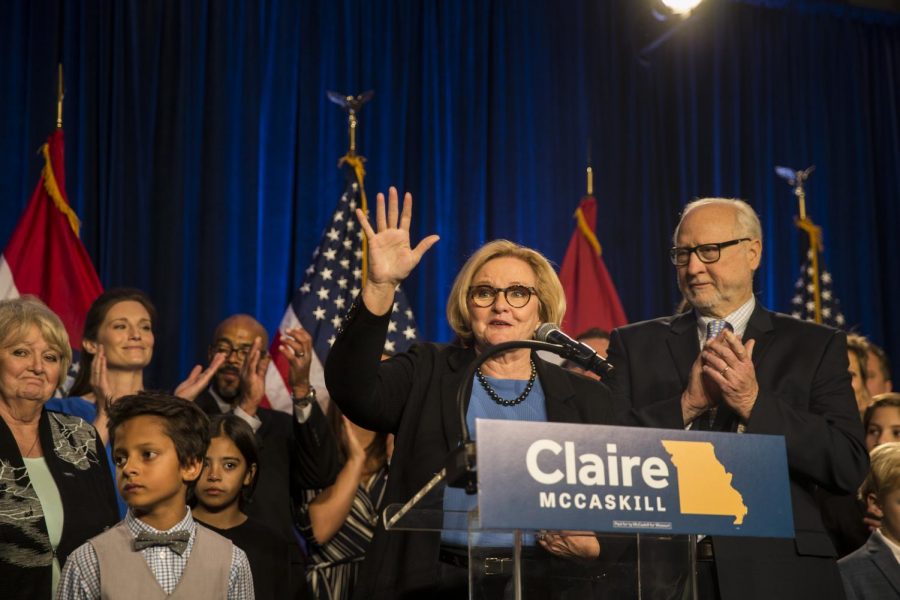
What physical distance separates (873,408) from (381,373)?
2.52 meters

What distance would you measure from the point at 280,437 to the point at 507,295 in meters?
1.78

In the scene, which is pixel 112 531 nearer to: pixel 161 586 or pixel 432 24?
pixel 161 586

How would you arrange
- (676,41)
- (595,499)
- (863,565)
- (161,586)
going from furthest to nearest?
(676,41) < (863,565) < (161,586) < (595,499)

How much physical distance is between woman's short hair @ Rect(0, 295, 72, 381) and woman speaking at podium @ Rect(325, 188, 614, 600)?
4.46ft

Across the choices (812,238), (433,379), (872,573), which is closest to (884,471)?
(872,573)

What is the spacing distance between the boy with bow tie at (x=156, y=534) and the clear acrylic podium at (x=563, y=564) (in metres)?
1.09

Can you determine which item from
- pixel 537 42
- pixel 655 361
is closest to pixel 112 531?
pixel 655 361

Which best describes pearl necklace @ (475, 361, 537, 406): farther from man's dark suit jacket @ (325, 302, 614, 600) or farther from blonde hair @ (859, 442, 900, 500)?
blonde hair @ (859, 442, 900, 500)

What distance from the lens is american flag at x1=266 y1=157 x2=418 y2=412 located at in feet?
18.8

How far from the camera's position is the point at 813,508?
269 cm

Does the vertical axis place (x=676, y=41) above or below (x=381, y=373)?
above

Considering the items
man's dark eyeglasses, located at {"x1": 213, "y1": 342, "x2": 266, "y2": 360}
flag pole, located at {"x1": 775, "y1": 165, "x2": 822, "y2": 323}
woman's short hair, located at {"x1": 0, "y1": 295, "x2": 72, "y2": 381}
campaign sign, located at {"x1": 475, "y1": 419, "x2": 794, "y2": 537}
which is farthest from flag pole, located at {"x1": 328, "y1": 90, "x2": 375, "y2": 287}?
campaign sign, located at {"x1": 475, "y1": 419, "x2": 794, "y2": 537}

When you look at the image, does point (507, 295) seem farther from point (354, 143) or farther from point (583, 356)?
point (354, 143)

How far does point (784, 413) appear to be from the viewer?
2545mm
